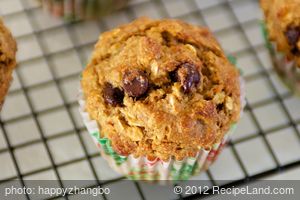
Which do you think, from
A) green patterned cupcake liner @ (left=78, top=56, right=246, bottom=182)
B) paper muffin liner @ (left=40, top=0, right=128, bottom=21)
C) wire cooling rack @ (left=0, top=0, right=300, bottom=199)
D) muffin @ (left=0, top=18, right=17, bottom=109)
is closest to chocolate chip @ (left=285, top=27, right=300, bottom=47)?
green patterned cupcake liner @ (left=78, top=56, right=246, bottom=182)

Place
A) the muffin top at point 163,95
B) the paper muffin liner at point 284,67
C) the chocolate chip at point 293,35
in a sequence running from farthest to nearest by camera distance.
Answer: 1. the paper muffin liner at point 284,67
2. the chocolate chip at point 293,35
3. the muffin top at point 163,95

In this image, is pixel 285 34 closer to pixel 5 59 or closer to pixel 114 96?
pixel 114 96

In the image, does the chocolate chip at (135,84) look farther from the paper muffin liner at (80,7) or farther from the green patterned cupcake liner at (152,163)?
the paper muffin liner at (80,7)

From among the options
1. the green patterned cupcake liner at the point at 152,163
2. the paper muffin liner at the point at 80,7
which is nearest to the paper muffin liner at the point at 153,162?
the green patterned cupcake liner at the point at 152,163

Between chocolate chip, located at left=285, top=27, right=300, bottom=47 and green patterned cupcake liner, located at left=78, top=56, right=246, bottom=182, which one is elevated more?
chocolate chip, located at left=285, top=27, right=300, bottom=47

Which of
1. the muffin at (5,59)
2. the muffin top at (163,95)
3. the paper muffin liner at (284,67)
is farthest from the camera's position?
the paper muffin liner at (284,67)

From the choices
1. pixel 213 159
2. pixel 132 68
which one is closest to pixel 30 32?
pixel 132 68

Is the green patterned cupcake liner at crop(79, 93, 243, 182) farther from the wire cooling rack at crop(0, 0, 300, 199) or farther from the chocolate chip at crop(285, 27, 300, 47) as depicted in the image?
the chocolate chip at crop(285, 27, 300, 47)
